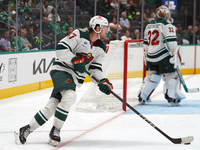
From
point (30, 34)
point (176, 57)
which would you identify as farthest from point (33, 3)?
point (176, 57)

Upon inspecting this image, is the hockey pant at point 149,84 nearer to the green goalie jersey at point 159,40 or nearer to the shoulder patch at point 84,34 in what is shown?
the green goalie jersey at point 159,40

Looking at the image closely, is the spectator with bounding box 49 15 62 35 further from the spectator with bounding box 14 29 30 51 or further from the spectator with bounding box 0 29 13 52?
the spectator with bounding box 0 29 13 52

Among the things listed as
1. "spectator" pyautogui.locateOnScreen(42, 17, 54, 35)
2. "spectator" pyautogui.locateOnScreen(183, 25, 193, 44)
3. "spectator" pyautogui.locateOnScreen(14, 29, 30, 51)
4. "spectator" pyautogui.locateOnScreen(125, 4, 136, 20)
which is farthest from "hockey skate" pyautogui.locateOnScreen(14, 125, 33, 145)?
"spectator" pyautogui.locateOnScreen(183, 25, 193, 44)

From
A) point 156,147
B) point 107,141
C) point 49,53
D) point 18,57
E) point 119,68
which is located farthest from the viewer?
point 49,53

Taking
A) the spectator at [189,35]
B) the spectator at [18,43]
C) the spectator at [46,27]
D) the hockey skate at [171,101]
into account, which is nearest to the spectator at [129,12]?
the spectator at [189,35]

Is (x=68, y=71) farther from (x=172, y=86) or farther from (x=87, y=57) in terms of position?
(x=172, y=86)

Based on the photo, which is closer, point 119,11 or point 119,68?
point 119,68

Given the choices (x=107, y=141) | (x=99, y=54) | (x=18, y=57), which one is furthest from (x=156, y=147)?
(x=18, y=57)

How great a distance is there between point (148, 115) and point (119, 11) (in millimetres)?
4578

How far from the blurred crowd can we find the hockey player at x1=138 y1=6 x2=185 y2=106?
2.17 m

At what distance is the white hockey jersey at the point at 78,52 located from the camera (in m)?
3.03

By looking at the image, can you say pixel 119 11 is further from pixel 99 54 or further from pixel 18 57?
pixel 99 54

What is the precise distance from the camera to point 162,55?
15.8 ft

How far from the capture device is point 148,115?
4.36 metres
